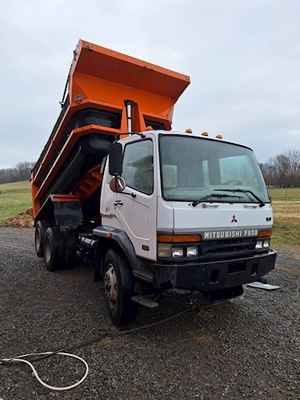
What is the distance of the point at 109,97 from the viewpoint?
15.9 ft

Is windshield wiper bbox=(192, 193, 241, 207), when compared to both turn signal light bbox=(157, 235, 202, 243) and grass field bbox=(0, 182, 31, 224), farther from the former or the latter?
grass field bbox=(0, 182, 31, 224)

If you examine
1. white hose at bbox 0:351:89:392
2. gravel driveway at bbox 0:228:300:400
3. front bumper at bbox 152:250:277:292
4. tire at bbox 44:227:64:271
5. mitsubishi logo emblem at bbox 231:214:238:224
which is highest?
mitsubishi logo emblem at bbox 231:214:238:224

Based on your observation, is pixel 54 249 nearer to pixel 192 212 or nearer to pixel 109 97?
pixel 109 97

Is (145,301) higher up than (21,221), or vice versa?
(145,301)

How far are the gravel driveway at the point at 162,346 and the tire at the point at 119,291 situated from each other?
0.20 m

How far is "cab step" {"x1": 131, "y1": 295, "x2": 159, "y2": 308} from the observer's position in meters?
3.26

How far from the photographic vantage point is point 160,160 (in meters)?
3.39

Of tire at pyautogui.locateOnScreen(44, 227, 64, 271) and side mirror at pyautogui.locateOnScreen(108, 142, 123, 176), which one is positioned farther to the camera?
tire at pyautogui.locateOnScreen(44, 227, 64, 271)

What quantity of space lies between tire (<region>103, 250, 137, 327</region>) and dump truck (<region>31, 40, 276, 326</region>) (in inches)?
0.5

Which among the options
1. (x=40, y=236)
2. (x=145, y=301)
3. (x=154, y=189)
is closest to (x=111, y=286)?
(x=145, y=301)

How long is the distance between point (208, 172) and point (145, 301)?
158cm

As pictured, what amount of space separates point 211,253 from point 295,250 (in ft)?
22.1

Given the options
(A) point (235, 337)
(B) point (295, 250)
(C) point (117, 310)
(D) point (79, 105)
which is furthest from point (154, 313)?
(B) point (295, 250)

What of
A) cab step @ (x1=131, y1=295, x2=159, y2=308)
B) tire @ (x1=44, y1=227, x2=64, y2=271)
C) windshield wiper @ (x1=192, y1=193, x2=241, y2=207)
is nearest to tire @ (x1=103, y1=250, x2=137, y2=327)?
cab step @ (x1=131, y1=295, x2=159, y2=308)
